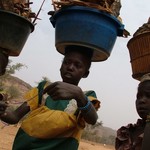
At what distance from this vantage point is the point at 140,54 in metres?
2.10

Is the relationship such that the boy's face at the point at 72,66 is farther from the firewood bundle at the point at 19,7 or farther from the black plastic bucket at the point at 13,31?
the firewood bundle at the point at 19,7

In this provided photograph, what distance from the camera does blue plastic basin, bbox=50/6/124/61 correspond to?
217cm

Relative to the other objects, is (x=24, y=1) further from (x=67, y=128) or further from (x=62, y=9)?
(x=67, y=128)

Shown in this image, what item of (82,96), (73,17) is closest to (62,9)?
(73,17)

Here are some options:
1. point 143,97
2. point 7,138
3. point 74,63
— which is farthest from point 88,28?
point 7,138

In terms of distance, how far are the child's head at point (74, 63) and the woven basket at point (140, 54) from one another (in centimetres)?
32

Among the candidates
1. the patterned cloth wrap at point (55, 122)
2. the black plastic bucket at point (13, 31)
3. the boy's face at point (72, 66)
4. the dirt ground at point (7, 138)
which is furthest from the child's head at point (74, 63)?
the dirt ground at point (7, 138)

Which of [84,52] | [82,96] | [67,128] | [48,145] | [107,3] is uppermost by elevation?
[107,3]

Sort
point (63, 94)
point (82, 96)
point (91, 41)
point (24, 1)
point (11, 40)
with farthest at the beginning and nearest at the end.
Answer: point (24, 1)
point (11, 40)
point (91, 41)
point (82, 96)
point (63, 94)

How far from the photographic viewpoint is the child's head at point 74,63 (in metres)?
2.31

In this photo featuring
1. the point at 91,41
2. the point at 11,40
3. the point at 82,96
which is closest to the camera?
Answer: the point at 82,96

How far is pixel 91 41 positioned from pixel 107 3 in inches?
12.4

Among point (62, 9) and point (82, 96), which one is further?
point (62, 9)

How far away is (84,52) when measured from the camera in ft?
7.66
